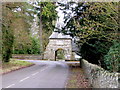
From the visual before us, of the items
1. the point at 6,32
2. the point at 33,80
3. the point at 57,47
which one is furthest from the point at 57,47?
the point at 33,80

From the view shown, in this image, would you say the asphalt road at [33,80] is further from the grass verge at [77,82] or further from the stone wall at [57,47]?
the stone wall at [57,47]

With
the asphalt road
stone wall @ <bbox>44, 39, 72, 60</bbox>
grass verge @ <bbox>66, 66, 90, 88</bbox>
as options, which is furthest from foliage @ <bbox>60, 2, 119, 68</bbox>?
stone wall @ <bbox>44, 39, 72, 60</bbox>

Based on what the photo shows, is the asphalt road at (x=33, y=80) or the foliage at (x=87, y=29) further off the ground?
the foliage at (x=87, y=29)

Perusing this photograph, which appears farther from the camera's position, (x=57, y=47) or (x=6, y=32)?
(x=57, y=47)

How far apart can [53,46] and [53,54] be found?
186 centimetres

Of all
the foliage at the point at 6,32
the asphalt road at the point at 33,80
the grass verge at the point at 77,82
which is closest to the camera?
the grass verge at the point at 77,82

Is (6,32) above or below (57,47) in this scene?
above

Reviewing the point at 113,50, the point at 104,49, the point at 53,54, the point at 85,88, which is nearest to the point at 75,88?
the point at 85,88

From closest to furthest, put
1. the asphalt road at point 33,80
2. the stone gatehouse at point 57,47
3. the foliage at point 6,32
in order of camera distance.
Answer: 1. the asphalt road at point 33,80
2. the foliage at point 6,32
3. the stone gatehouse at point 57,47

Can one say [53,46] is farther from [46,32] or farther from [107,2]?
[107,2]

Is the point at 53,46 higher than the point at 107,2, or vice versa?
the point at 107,2

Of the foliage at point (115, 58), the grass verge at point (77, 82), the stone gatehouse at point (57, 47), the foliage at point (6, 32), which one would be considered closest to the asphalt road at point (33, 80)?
the grass verge at point (77, 82)

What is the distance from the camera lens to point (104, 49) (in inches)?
563

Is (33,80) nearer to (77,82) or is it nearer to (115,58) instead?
(77,82)
